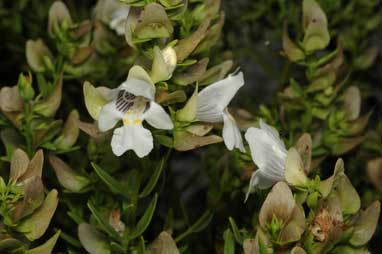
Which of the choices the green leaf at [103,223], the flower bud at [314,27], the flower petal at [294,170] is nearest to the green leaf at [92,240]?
the green leaf at [103,223]

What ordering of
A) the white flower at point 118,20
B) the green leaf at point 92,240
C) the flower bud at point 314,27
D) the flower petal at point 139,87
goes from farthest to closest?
A: the white flower at point 118,20 < the flower bud at point 314,27 < the green leaf at point 92,240 < the flower petal at point 139,87

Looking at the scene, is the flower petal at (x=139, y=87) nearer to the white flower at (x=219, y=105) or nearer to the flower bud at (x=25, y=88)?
the white flower at (x=219, y=105)

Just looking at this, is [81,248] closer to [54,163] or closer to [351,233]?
[54,163]

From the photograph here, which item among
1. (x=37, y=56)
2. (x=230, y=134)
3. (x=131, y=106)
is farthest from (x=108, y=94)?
(x=37, y=56)

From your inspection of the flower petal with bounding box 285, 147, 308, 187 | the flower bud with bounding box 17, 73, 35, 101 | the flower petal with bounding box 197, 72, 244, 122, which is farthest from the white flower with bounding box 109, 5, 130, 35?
the flower petal with bounding box 285, 147, 308, 187

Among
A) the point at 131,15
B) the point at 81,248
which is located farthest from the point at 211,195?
the point at 131,15

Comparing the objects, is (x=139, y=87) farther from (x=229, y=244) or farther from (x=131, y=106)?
(x=229, y=244)

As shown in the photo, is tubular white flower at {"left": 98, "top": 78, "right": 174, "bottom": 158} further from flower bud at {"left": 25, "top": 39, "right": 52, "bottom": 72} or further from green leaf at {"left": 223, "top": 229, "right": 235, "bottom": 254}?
flower bud at {"left": 25, "top": 39, "right": 52, "bottom": 72}
